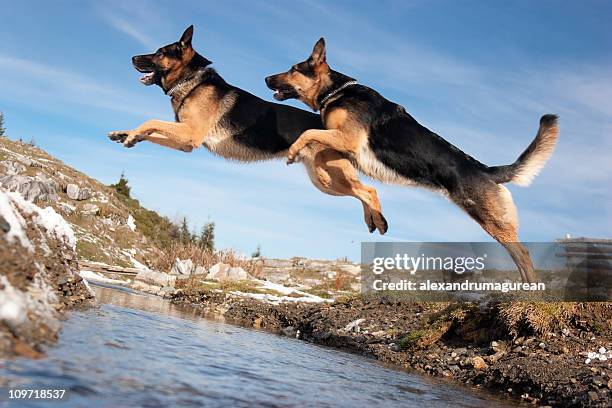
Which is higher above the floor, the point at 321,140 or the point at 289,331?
the point at 321,140

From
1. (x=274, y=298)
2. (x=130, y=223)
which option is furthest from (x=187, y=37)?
(x=130, y=223)

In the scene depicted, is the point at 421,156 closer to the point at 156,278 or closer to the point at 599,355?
the point at 599,355

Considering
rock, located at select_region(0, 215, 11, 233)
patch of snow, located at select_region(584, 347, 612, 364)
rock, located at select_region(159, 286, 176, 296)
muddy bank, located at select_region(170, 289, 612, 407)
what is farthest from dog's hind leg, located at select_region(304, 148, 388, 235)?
rock, located at select_region(159, 286, 176, 296)

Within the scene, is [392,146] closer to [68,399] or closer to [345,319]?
[345,319]

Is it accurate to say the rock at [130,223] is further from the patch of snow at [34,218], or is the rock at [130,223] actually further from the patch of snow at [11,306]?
the patch of snow at [11,306]

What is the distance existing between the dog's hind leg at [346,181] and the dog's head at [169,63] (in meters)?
2.36

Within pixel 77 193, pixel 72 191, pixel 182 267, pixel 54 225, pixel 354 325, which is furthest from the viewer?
pixel 77 193

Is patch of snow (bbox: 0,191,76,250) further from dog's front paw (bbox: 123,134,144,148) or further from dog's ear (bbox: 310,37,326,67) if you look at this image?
dog's ear (bbox: 310,37,326,67)

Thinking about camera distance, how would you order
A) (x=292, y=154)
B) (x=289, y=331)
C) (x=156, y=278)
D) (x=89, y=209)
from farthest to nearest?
(x=89, y=209) < (x=156, y=278) < (x=289, y=331) < (x=292, y=154)

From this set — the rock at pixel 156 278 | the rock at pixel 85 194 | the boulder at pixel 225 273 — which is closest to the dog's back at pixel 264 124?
the rock at pixel 156 278

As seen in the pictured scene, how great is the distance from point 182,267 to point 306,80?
50.5ft

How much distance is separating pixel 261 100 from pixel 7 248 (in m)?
5.51

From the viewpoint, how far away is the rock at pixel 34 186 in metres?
31.5

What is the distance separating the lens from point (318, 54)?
26.9 feet
